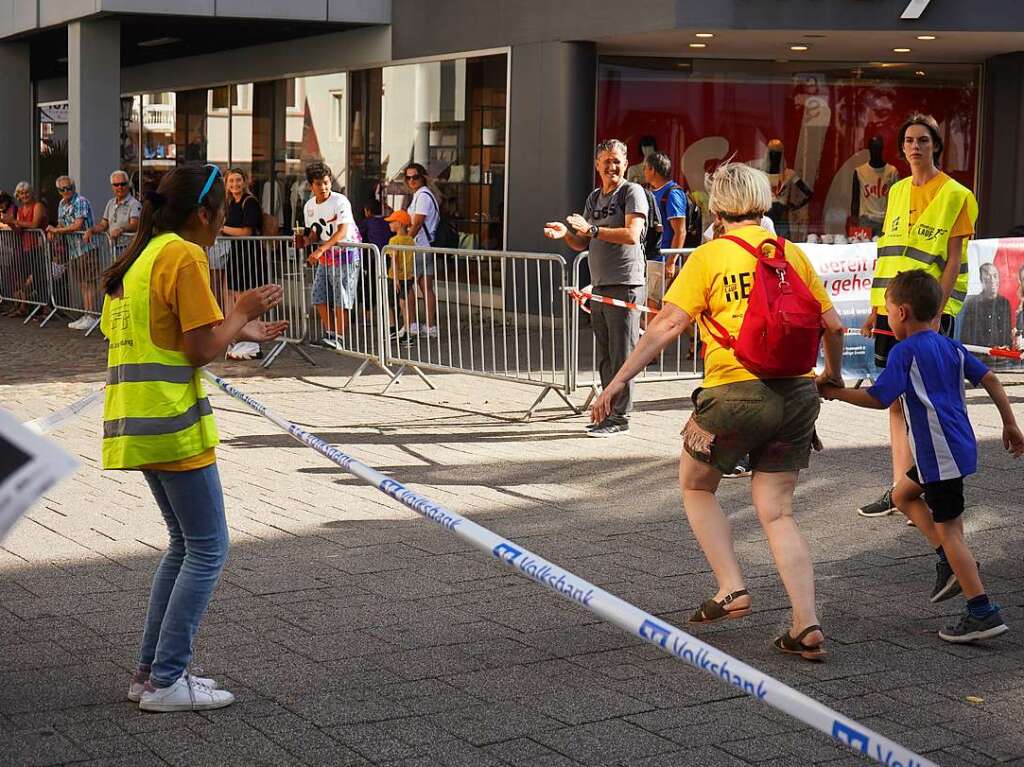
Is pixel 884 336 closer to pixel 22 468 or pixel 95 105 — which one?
pixel 22 468

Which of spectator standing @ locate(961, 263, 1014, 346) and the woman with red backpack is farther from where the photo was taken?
spectator standing @ locate(961, 263, 1014, 346)

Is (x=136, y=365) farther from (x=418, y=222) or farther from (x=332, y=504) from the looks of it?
(x=418, y=222)

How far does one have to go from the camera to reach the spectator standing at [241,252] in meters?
15.0

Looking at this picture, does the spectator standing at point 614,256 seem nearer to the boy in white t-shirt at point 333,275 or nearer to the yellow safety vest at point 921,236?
the yellow safety vest at point 921,236

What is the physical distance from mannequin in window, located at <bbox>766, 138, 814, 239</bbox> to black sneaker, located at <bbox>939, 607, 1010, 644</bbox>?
46.8 feet

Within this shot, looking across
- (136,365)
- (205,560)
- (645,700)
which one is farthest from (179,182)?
(645,700)

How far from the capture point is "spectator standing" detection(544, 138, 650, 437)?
10133 mm

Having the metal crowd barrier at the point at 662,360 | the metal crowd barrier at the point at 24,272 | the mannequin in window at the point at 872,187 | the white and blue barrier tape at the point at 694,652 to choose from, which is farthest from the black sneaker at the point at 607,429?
the metal crowd barrier at the point at 24,272

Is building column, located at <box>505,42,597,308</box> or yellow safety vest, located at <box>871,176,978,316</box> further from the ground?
building column, located at <box>505,42,597,308</box>

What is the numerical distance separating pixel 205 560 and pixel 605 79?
48.8 ft

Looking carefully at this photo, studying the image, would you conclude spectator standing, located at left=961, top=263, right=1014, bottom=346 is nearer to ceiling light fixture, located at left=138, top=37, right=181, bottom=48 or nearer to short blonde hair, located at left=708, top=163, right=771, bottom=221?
short blonde hair, located at left=708, top=163, right=771, bottom=221

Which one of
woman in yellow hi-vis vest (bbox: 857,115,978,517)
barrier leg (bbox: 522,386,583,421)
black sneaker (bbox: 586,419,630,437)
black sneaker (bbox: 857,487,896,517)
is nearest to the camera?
woman in yellow hi-vis vest (bbox: 857,115,978,517)

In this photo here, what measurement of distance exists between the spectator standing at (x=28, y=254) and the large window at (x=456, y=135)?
475 centimetres

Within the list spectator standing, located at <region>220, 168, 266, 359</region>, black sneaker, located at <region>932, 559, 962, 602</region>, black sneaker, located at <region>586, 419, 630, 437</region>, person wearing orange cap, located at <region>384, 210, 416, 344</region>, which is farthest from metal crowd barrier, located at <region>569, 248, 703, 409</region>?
black sneaker, located at <region>932, 559, 962, 602</region>
